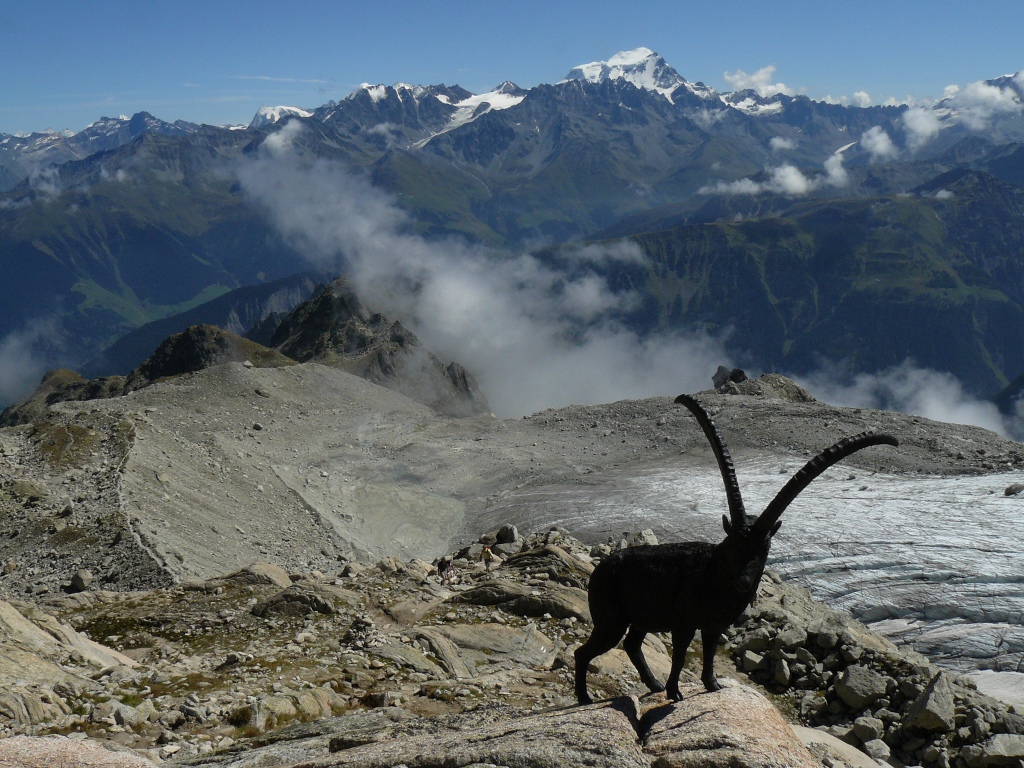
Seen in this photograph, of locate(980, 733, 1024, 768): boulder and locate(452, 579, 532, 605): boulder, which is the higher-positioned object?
locate(980, 733, 1024, 768): boulder

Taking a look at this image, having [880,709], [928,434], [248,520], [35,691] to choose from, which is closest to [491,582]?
[880,709]

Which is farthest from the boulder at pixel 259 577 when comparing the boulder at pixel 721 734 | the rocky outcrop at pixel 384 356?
the rocky outcrop at pixel 384 356

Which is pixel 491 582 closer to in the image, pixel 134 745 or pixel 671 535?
pixel 134 745

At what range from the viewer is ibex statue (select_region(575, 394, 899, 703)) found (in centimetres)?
999

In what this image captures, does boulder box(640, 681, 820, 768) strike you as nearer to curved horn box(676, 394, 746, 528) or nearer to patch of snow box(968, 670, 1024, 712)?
curved horn box(676, 394, 746, 528)

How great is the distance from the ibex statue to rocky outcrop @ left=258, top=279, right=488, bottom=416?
144 metres

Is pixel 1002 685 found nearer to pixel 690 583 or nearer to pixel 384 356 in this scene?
pixel 690 583

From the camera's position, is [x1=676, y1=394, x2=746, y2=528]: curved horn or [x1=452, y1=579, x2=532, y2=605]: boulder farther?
[x1=452, y1=579, x2=532, y2=605]: boulder

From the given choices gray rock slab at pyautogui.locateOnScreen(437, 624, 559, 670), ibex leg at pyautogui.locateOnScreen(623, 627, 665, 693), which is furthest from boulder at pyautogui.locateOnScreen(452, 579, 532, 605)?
ibex leg at pyautogui.locateOnScreen(623, 627, 665, 693)

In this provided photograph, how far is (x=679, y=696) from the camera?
35.2 feet

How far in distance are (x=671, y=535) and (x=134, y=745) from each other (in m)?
35.1

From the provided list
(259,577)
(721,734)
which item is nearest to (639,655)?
(721,734)

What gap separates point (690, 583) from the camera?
10406 millimetres

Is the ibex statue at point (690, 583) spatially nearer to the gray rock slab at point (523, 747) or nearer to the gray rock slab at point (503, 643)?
the gray rock slab at point (523, 747)
